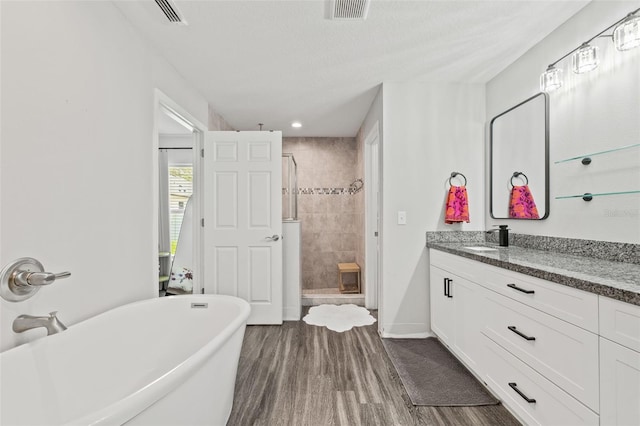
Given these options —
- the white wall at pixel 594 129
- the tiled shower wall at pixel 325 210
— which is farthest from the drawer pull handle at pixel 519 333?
the tiled shower wall at pixel 325 210

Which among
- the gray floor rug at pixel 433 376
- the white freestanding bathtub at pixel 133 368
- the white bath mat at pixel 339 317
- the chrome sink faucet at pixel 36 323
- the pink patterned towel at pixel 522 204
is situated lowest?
the gray floor rug at pixel 433 376

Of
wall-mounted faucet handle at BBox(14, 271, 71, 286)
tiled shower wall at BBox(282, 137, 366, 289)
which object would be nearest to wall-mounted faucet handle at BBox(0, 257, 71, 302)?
wall-mounted faucet handle at BBox(14, 271, 71, 286)

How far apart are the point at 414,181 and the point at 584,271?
1.61 m

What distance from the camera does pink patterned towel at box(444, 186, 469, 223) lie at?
2.70 metres

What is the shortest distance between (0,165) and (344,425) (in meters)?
2.00

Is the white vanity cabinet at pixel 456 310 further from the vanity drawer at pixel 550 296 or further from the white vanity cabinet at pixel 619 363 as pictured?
the white vanity cabinet at pixel 619 363

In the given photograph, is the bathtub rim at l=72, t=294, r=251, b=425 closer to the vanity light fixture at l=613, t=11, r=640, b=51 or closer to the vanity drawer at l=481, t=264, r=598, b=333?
the vanity drawer at l=481, t=264, r=598, b=333

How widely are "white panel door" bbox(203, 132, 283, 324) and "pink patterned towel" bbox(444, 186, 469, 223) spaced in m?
1.70

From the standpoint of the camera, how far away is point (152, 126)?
7.30 ft

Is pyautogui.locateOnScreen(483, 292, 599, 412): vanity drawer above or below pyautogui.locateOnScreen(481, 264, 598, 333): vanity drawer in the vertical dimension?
Answer: below

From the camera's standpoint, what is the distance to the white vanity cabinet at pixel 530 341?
1.17 m

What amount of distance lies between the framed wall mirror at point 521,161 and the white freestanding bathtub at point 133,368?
2.22m

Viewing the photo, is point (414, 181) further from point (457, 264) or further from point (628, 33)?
point (628, 33)

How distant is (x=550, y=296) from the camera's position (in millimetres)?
1336
